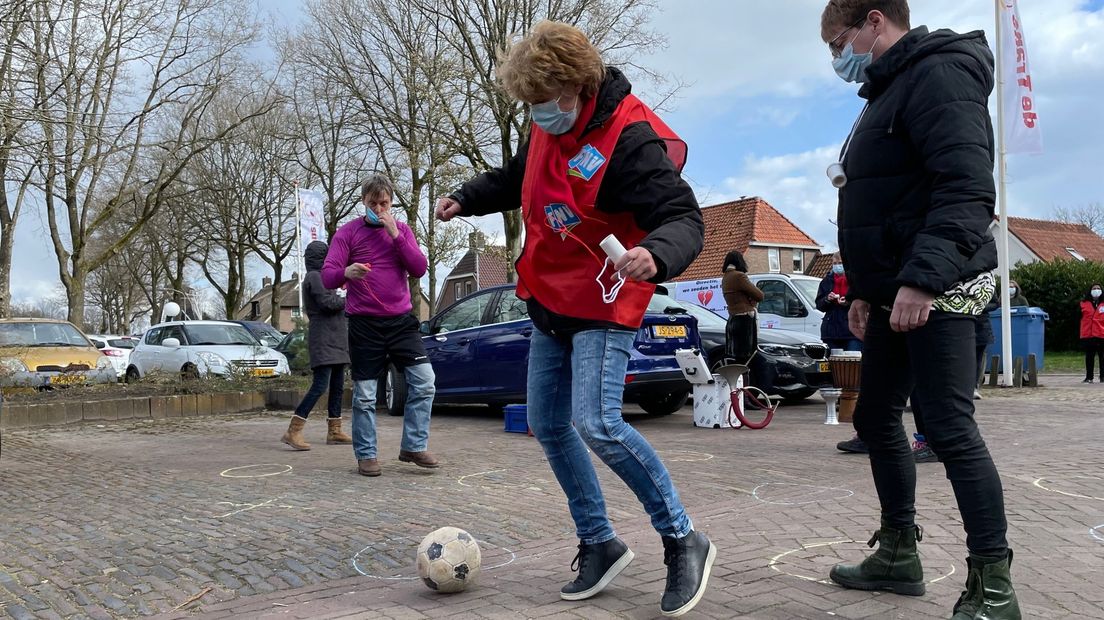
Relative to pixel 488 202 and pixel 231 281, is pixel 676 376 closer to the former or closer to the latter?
pixel 488 202

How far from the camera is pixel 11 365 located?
1297 cm

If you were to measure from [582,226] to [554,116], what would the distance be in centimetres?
38

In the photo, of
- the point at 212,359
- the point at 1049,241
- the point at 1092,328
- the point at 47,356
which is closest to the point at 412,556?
the point at 212,359

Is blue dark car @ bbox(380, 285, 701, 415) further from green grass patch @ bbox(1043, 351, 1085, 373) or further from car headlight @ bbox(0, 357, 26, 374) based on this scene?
green grass patch @ bbox(1043, 351, 1085, 373)

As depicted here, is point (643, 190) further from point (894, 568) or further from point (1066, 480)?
point (1066, 480)

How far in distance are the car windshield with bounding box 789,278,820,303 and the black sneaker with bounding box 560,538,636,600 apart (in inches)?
440

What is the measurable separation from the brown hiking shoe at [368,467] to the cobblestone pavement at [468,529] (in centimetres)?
11

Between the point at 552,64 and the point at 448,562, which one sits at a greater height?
the point at 552,64

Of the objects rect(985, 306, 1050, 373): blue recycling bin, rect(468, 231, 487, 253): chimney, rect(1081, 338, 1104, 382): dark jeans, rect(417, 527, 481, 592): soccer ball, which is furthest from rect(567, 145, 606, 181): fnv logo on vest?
rect(468, 231, 487, 253): chimney

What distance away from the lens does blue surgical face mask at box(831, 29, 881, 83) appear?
311 centimetres

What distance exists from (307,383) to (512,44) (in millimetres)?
11177

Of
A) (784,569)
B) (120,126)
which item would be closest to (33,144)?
(120,126)

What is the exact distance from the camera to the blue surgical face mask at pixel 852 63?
10.2 ft

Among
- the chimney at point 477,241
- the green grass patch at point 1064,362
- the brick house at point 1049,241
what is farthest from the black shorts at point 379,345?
the brick house at point 1049,241
